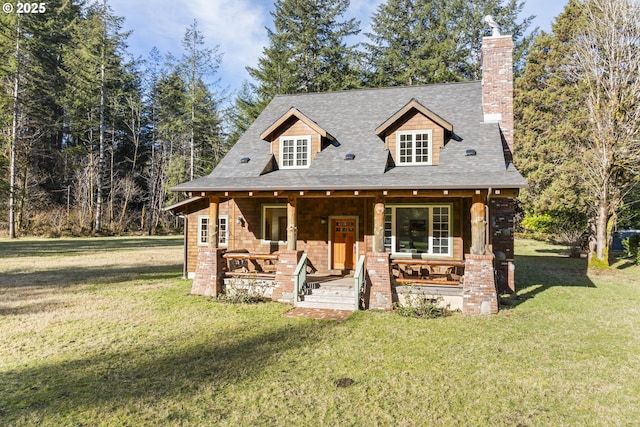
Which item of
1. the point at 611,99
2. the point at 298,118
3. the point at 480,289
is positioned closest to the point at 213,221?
the point at 298,118

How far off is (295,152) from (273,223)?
2832 millimetres

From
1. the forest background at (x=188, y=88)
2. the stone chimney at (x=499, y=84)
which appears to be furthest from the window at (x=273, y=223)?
the forest background at (x=188, y=88)

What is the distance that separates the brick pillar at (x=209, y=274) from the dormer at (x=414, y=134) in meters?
6.77

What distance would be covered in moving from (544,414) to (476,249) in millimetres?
5339

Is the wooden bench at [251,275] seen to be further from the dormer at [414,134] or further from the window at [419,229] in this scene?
the dormer at [414,134]

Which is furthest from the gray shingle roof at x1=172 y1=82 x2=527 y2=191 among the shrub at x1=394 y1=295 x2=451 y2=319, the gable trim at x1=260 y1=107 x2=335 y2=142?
the shrub at x1=394 y1=295 x2=451 y2=319

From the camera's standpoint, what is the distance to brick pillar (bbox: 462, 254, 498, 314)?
9617 mm

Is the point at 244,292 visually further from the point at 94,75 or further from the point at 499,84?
the point at 94,75

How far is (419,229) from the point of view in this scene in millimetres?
12562

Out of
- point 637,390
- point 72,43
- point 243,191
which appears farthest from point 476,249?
point 72,43

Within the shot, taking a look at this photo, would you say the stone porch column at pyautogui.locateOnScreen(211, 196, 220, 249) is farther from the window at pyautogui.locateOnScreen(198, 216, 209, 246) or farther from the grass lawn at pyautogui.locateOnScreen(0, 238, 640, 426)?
the window at pyautogui.locateOnScreen(198, 216, 209, 246)

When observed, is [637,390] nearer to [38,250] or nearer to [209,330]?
[209,330]

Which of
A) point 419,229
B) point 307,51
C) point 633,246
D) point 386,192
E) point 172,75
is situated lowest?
point 633,246

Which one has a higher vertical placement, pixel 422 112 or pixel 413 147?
pixel 422 112
